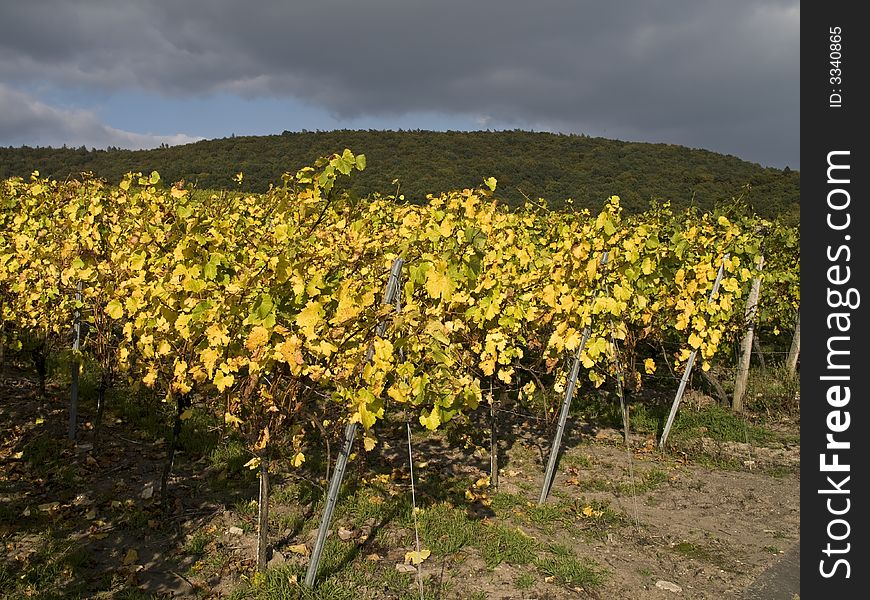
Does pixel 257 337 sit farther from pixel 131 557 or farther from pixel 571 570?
pixel 571 570

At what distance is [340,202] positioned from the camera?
128 inches

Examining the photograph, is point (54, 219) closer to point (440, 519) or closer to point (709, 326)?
point (440, 519)

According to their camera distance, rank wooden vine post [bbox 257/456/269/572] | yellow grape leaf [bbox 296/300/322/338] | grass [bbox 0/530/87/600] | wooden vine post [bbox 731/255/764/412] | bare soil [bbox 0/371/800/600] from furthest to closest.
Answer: wooden vine post [bbox 731/255/764/412] < bare soil [bbox 0/371/800/600] < wooden vine post [bbox 257/456/269/572] < grass [bbox 0/530/87/600] < yellow grape leaf [bbox 296/300/322/338]

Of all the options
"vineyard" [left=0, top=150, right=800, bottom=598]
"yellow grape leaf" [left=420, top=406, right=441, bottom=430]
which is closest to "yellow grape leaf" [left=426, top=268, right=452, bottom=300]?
"vineyard" [left=0, top=150, right=800, bottom=598]

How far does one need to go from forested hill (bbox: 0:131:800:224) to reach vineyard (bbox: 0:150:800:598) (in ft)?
81.5

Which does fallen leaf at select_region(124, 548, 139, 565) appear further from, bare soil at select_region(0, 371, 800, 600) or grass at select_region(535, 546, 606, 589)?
grass at select_region(535, 546, 606, 589)

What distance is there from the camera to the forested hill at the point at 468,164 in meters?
36.0

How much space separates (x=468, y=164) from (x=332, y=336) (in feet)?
147

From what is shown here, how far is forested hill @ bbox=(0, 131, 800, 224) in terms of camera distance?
35969 millimetres

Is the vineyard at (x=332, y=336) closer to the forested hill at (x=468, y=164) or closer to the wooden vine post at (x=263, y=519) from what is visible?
the wooden vine post at (x=263, y=519)

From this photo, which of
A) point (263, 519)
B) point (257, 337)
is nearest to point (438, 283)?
point (257, 337)

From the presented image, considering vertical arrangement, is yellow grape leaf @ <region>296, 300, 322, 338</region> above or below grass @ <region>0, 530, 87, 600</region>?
above

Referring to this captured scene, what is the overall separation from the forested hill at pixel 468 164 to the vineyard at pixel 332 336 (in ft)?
81.5

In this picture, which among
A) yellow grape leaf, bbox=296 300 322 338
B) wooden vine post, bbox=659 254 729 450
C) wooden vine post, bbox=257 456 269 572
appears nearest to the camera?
yellow grape leaf, bbox=296 300 322 338
